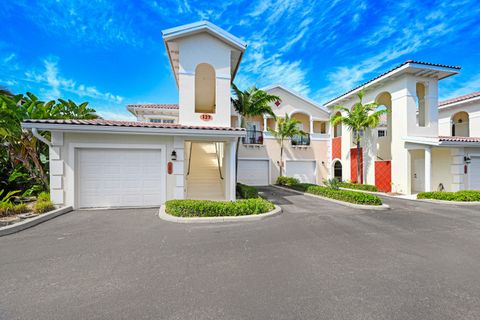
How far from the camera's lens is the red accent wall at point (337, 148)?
Answer: 19062 mm

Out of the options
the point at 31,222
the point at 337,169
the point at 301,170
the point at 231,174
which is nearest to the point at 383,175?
the point at 337,169

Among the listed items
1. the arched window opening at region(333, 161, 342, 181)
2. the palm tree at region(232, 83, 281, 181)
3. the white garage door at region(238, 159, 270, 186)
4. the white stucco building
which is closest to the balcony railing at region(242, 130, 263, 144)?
the white stucco building

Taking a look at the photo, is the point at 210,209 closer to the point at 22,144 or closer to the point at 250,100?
the point at 250,100

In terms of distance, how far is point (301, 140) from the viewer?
1988 centimetres

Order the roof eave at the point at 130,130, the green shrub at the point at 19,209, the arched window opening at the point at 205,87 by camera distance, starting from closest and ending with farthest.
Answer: the green shrub at the point at 19,209
the roof eave at the point at 130,130
the arched window opening at the point at 205,87

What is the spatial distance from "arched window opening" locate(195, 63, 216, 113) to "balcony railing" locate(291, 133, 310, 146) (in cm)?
852

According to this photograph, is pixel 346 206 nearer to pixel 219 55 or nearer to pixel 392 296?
pixel 392 296

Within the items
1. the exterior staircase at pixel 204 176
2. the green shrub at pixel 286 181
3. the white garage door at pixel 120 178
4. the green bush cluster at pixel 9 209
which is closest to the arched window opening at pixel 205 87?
the exterior staircase at pixel 204 176

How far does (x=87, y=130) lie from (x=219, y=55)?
6.77 meters

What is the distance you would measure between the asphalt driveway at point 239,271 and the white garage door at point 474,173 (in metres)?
9.78

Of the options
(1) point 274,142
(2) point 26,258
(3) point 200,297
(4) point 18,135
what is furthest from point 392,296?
(1) point 274,142

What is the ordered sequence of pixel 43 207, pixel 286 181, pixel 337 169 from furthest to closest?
pixel 337 169 → pixel 286 181 → pixel 43 207

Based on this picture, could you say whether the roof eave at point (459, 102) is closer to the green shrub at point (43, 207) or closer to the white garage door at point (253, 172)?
the white garage door at point (253, 172)

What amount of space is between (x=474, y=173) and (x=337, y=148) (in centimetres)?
873
